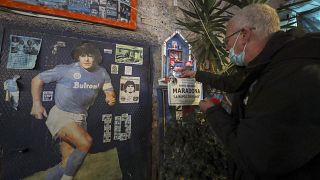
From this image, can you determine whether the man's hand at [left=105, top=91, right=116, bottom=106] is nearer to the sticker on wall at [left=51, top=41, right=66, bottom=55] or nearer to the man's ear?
the sticker on wall at [left=51, top=41, right=66, bottom=55]

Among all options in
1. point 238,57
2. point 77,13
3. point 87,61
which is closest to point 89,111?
point 87,61

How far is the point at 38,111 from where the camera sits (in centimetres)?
166

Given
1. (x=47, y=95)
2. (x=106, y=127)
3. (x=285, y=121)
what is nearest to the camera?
(x=285, y=121)

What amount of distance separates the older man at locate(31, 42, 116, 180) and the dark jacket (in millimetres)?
1130

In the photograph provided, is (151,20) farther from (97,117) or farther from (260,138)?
(260,138)

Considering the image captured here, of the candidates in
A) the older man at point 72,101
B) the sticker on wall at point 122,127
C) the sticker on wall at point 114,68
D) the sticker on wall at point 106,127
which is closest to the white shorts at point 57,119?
the older man at point 72,101

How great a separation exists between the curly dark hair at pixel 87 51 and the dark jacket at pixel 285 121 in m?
1.19

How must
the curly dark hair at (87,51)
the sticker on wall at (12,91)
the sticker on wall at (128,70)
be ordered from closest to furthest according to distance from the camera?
1. the sticker on wall at (12,91)
2. the curly dark hair at (87,51)
3. the sticker on wall at (128,70)

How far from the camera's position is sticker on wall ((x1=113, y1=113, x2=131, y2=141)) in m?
1.99

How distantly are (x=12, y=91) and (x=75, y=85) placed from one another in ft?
1.29

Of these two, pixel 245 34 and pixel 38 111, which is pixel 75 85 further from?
pixel 245 34

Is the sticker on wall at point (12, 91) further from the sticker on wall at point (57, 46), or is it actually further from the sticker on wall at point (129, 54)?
the sticker on wall at point (129, 54)

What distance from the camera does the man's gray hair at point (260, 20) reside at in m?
1.28

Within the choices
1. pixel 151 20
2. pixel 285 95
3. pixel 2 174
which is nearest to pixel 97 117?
pixel 2 174
